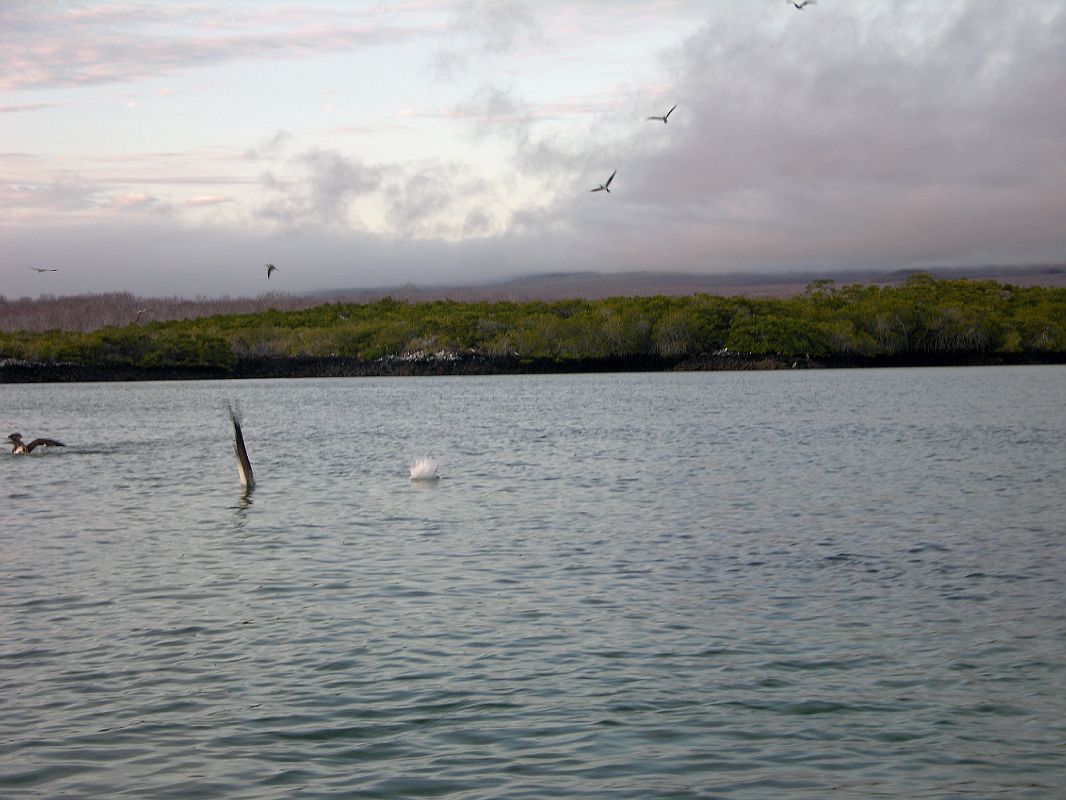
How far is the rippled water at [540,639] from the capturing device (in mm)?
10352

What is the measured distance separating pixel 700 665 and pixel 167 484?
2611 cm

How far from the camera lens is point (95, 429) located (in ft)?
234

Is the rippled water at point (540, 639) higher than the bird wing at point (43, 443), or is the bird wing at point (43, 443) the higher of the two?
the bird wing at point (43, 443)

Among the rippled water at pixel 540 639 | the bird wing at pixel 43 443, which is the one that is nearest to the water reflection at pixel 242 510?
the rippled water at pixel 540 639

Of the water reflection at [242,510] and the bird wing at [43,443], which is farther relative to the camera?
the bird wing at [43,443]

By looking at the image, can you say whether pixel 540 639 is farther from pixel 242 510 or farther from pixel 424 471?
pixel 424 471

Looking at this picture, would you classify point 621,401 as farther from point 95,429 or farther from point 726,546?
point 726,546

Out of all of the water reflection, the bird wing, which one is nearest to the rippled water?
the water reflection

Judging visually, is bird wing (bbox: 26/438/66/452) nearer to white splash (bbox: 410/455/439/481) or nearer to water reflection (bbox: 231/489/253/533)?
water reflection (bbox: 231/489/253/533)

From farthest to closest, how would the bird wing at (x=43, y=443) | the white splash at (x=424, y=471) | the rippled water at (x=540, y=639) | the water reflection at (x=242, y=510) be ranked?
the bird wing at (x=43, y=443), the white splash at (x=424, y=471), the water reflection at (x=242, y=510), the rippled water at (x=540, y=639)

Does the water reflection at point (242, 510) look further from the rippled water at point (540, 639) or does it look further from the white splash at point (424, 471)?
the white splash at point (424, 471)

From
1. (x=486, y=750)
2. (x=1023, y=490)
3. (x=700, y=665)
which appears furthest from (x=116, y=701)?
(x=1023, y=490)

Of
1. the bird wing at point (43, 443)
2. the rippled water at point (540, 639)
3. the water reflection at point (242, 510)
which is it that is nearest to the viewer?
the rippled water at point (540, 639)

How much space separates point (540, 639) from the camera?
48.0 feet
